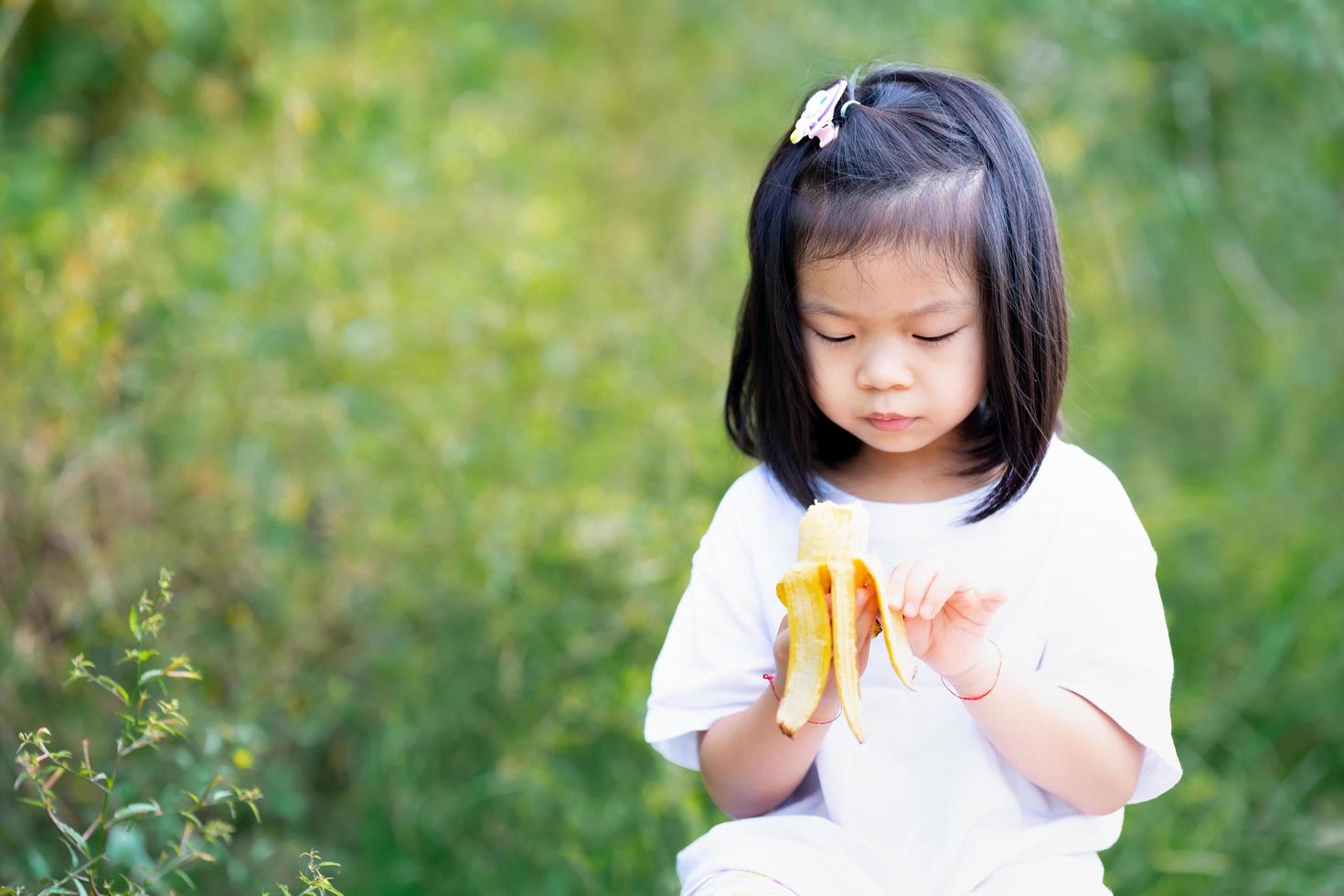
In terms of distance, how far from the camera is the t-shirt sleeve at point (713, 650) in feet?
6.00

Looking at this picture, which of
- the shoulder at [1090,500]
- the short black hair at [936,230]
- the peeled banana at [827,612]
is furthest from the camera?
the shoulder at [1090,500]

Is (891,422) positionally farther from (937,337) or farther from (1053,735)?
(1053,735)

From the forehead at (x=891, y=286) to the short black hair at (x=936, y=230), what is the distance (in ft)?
0.04

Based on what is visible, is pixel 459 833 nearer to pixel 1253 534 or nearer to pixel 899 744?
pixel 899 744

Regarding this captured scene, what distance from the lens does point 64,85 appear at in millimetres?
3949

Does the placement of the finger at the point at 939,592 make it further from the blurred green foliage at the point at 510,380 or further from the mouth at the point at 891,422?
the blurred green foliage at the point at 510,380

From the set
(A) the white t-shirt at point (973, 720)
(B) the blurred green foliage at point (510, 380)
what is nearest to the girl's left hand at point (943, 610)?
(A) the white t-shirt at point (973, 720)

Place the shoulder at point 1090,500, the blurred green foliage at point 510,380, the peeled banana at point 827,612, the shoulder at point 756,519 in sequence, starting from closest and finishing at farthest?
1. the peeled banana at point 827,612
2. the shoulder at point 1090,500
3. the shoulder at point 756,519
4. the blurred green foliage at point 510,380

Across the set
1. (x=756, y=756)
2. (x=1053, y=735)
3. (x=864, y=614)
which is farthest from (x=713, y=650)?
(x=1053, y=735)

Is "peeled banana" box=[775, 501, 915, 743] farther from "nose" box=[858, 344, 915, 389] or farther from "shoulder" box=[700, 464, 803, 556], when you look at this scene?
"shoulder" box=[700, 464, 803, 556]

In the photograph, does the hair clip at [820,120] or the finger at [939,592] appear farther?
the hair clip at [820,120]

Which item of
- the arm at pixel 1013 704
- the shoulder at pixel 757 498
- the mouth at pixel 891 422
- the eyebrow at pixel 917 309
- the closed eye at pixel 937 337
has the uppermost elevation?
the eyebrow at pixel 917 309

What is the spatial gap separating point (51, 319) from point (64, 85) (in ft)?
4.49

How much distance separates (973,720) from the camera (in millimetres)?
1747
